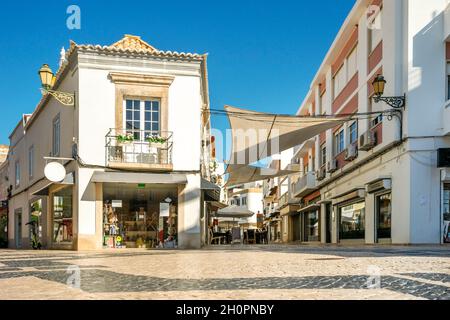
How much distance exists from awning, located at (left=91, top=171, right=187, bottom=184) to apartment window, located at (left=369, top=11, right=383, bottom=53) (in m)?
8.74

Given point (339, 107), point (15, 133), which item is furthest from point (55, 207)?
point (339, 107)

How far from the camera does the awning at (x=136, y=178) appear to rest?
54.5 feet

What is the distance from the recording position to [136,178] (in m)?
16.8

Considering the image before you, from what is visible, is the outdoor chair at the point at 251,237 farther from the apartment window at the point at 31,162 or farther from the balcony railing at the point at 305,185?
the apartment window at the point at 31,162

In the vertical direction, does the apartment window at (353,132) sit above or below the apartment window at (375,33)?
A: below

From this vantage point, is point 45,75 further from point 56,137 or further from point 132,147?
point 56,137

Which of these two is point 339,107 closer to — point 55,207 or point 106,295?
point 55,207

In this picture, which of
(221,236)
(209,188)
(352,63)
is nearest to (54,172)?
(209,188)

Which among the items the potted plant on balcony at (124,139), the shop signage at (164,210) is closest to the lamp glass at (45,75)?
the potted plant on balcony at (124,139)

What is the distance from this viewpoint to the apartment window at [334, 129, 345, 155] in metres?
24.8

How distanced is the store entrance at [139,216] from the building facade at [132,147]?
1.4 inches
